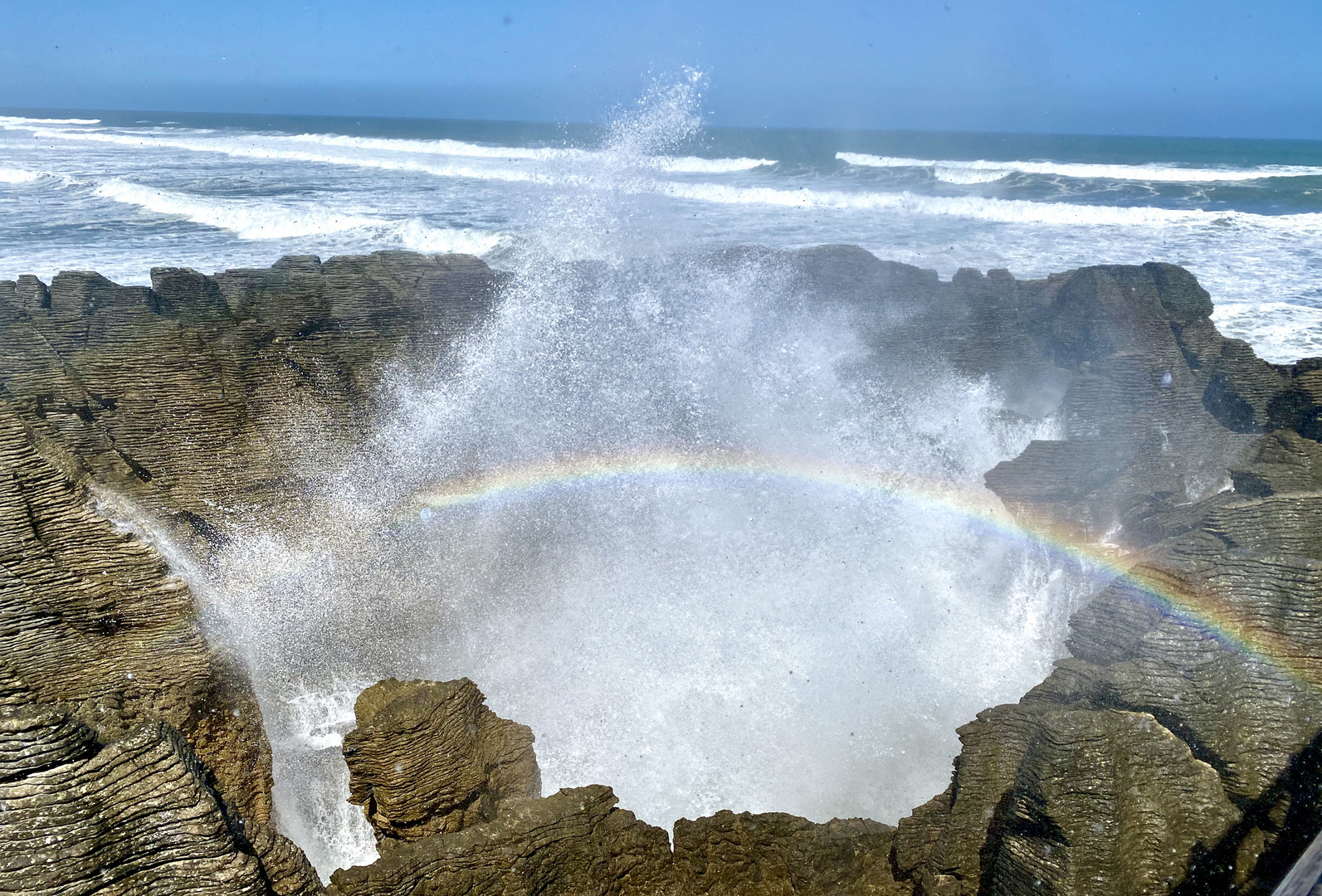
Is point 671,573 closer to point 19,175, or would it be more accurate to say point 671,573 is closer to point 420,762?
point 420,762

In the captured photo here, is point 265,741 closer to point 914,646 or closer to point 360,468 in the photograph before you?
point 360,468

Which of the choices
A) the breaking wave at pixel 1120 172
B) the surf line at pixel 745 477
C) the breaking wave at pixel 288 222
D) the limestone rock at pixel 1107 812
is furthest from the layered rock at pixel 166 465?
the breaking wave at pixel 1120 172

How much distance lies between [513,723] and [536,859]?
61.4 inches

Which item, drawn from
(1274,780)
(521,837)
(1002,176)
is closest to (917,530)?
(1274,780)

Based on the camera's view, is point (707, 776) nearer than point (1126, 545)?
Yes

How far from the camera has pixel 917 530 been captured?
26.4 feet

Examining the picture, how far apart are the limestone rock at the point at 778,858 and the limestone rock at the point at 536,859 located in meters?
0.13

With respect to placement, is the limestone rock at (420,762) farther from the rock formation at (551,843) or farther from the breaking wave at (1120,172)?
the breaking wave at (1120,172)

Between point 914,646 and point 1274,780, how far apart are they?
3547 millimetres

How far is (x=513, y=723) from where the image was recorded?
4.85 metres

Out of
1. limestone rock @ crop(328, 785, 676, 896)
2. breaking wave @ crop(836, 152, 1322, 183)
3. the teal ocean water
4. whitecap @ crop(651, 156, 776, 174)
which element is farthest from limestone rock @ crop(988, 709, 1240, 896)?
breaking wave @ crop(836, 152, 1322, 183)

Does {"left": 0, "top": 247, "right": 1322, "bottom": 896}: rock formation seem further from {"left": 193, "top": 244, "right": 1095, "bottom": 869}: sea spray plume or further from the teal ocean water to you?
the teal ocean water

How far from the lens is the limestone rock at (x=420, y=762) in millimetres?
4172

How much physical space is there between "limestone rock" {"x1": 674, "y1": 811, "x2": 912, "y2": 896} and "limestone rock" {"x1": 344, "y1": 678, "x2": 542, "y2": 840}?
1.26 meters
